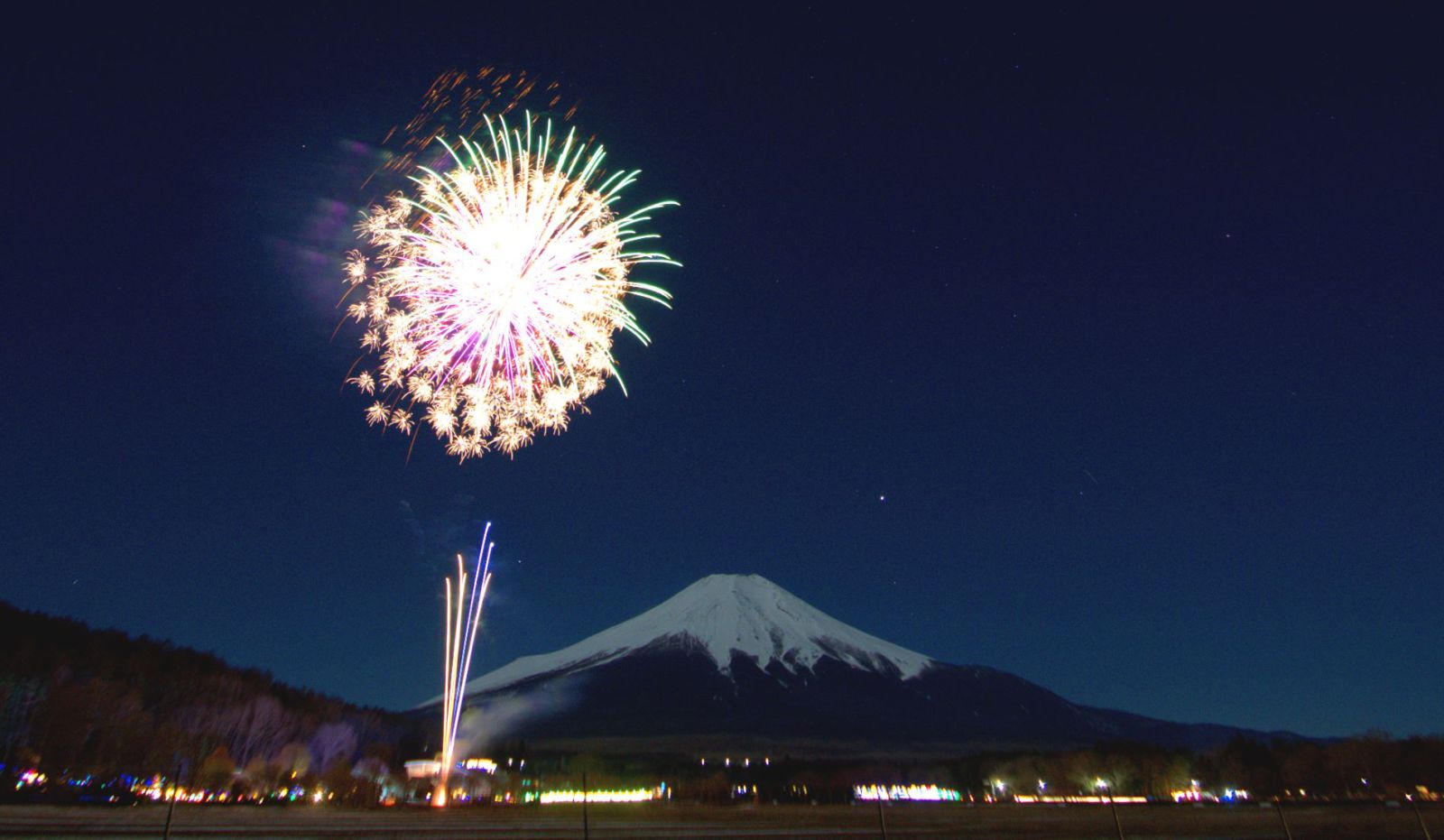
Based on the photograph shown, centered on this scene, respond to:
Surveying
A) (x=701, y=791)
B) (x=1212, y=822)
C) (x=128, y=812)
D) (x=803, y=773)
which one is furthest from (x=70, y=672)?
(x=803, y=773)

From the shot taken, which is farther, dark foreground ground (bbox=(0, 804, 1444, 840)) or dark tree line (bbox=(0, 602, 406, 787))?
dark tree line (bbox=(0, 602, 406, 787))

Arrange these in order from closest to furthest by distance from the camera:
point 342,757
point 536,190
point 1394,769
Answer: point 536,190 → point 1394,769 → point 342,757

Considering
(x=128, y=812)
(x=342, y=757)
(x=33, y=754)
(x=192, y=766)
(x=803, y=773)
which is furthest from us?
(x=803, y=773)

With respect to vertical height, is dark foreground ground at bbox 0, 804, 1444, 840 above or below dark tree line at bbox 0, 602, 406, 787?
below

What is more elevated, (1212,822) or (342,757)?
(342,757)

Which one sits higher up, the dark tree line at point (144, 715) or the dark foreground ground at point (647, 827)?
the dark tree line at point (144, 715)

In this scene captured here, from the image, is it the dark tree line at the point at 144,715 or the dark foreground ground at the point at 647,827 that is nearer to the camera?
the dark foreground ground at the point at 647,827

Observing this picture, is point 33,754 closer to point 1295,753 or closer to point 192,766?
point 192,766

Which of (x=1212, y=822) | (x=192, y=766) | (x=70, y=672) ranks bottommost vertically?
(x=1212, y=822)

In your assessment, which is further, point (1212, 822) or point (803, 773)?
point (803, 773)

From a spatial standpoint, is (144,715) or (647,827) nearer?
(647,827)

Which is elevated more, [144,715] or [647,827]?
[144,715]
